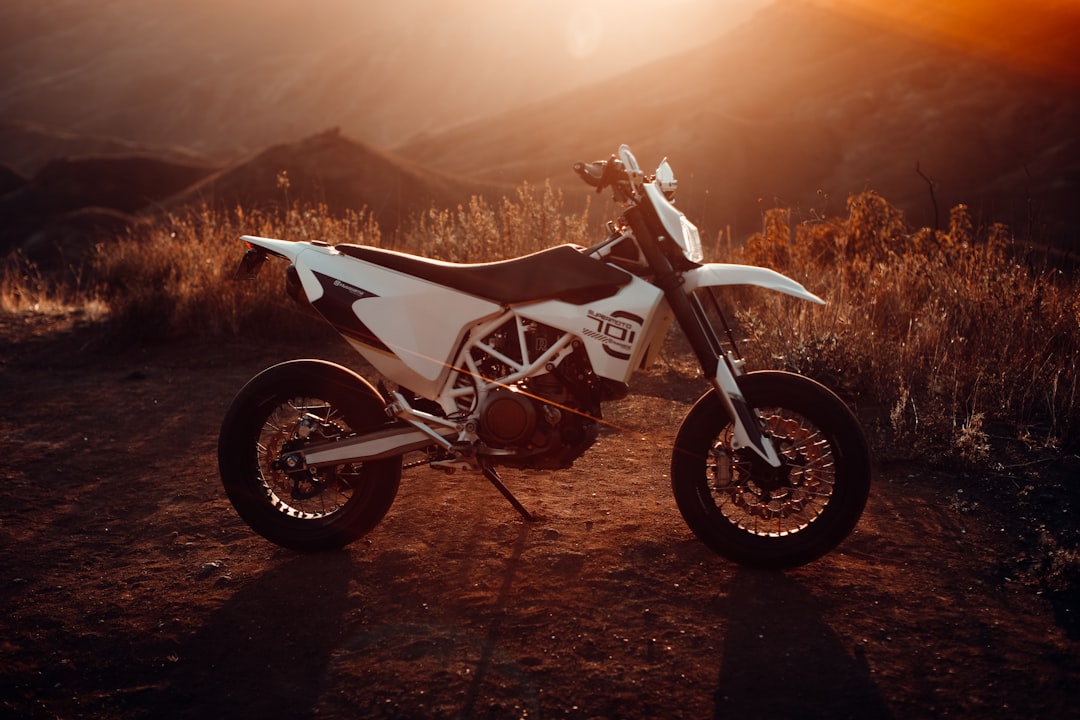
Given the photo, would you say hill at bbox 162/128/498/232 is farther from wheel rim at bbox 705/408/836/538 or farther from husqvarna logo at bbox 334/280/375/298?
wheel rim at bbox 705/408/836/538

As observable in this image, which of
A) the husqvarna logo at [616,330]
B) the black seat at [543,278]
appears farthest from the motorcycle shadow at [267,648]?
the husqvarna logo at [616,330]

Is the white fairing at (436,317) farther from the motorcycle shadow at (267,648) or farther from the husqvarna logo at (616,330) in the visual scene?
the motorcycle shadow at (267,648)

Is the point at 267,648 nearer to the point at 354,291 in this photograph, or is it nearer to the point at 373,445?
the point at 373,445

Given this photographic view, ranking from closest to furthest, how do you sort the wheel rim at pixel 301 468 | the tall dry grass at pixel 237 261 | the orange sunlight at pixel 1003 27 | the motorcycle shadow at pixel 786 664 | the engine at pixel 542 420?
the motorcycle shadow at pixel 786 664 → the engine at pixel 542 420 → the wheel rim at pixel 301 468 → the tall dry grass at pixel 237 261 → the orange sunlight at pixel 1003 27

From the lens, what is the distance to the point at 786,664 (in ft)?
10.9

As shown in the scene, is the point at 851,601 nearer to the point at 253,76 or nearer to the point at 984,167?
the point at 984,167

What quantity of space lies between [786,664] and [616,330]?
1.43 m

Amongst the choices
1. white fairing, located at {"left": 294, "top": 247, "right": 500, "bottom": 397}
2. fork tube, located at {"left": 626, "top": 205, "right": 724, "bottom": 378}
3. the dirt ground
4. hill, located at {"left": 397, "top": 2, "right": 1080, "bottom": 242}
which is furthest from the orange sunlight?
white fairing, located at {"left": 294, "top": 247, "right": 500, "bottom": 397}

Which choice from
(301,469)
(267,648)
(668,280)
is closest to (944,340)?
(668,280)

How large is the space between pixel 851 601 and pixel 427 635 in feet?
5.68

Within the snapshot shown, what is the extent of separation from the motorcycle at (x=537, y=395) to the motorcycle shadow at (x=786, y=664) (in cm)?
24

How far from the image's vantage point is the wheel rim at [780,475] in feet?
12.7

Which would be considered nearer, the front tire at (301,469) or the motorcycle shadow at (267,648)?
the motorcycle shadow at (267,648)

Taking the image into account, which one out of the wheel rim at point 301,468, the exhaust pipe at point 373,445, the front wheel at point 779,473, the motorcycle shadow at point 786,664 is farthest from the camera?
the wheel rim at point 301,468
